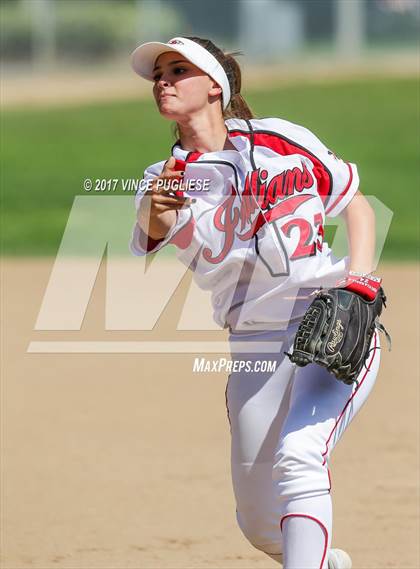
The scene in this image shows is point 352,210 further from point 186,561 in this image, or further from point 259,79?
point 259,79

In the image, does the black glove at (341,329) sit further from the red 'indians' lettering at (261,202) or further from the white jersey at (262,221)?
the red 'indians' lettering at (261,202)

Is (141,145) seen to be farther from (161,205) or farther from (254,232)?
(161,205)

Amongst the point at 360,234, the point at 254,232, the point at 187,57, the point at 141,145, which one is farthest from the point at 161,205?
the point at 141,145

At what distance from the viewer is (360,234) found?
12.5 ft

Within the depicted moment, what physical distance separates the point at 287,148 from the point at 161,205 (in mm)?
554

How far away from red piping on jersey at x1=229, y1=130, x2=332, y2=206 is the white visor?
0.57 feet

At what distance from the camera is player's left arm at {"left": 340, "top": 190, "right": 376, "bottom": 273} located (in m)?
3.72

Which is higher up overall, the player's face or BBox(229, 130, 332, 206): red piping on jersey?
the player's face

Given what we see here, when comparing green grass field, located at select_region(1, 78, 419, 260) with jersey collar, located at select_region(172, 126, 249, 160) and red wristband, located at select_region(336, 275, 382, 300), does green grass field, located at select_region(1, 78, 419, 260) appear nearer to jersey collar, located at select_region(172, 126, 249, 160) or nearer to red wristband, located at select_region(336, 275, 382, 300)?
jersey collar, located at select_region(172, 126, 249, 160)

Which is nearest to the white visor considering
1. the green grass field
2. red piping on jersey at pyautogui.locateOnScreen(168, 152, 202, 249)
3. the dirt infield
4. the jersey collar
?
the jersey collar

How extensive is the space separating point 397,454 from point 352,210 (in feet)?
9.15

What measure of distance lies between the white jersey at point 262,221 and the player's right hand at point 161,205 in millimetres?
45

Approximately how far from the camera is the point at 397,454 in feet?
21.0

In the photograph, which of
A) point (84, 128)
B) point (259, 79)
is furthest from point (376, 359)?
point (259, 79)
